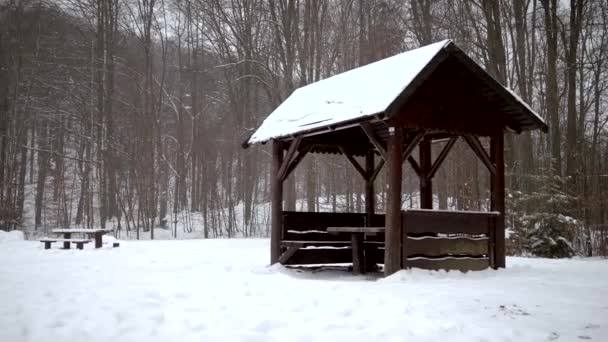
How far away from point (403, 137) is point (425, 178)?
6.48ft

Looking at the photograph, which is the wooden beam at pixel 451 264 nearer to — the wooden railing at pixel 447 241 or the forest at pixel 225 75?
the wooden railing at pixel 447 241

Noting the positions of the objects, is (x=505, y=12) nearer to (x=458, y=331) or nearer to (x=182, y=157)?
(x=182, y=157)

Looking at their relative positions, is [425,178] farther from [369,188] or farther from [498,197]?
[498,197]

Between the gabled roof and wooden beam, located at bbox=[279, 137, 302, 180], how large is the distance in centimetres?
25

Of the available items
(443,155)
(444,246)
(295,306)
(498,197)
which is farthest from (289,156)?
(295,306)

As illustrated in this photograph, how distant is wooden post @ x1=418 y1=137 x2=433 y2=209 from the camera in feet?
36.0

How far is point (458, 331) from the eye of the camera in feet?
15.4

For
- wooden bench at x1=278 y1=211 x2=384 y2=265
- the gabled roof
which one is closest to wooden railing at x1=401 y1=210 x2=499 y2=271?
the gabled roof

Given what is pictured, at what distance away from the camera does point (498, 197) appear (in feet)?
32.5

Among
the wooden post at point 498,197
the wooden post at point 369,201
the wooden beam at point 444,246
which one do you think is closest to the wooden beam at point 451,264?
the wooden beam at point 444,246

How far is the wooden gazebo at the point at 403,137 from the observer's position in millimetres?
8602

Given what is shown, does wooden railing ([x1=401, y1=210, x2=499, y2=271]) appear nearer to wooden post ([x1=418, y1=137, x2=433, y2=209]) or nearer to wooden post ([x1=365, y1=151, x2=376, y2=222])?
wooden post ([x1=418, y1=137, x2=433, y2=209])

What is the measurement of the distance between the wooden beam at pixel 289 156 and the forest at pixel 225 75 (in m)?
8.37

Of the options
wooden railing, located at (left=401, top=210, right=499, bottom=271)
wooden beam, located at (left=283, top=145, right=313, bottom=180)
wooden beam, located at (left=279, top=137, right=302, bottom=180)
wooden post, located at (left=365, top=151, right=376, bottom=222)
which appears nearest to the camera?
wooden railing, located at (left=401, top=210, right=499, bottom=271)
